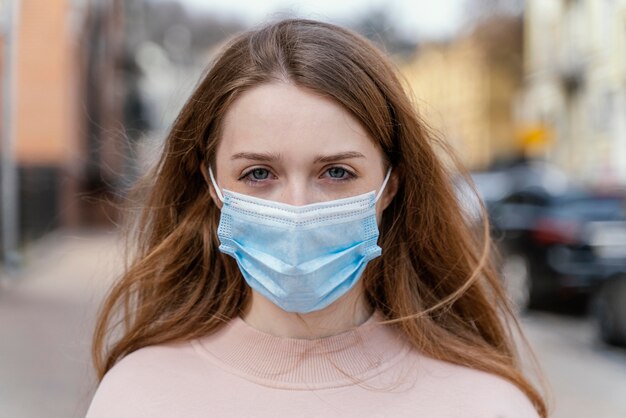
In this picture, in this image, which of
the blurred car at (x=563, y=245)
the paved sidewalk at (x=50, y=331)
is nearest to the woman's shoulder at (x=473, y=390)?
the paved sidewalk at (x=50, y=331)

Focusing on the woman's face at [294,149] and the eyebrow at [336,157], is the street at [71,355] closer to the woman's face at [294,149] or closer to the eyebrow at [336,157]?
the woman's face at [294,149]

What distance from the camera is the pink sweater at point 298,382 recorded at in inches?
76.2

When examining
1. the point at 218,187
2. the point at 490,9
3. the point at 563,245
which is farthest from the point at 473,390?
the point at 490,9

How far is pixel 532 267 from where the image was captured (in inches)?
431

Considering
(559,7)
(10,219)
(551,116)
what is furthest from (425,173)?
(551,116)

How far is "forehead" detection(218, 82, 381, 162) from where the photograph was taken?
197 centimetres

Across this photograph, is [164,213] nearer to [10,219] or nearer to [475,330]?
[475,330]

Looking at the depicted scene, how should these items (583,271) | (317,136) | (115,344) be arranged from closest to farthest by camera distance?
(317,136) → (115,344) → (583,271)

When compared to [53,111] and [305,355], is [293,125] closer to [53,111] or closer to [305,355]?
[305,355]

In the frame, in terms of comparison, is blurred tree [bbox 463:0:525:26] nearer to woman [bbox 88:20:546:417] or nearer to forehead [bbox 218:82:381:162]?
woman [bbox 88:20:546:417]

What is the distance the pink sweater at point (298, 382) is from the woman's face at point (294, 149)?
340mm

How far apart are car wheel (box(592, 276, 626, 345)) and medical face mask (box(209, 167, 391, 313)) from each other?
283 inches

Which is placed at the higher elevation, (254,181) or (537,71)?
(254,181)

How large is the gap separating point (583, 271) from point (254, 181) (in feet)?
28.7
